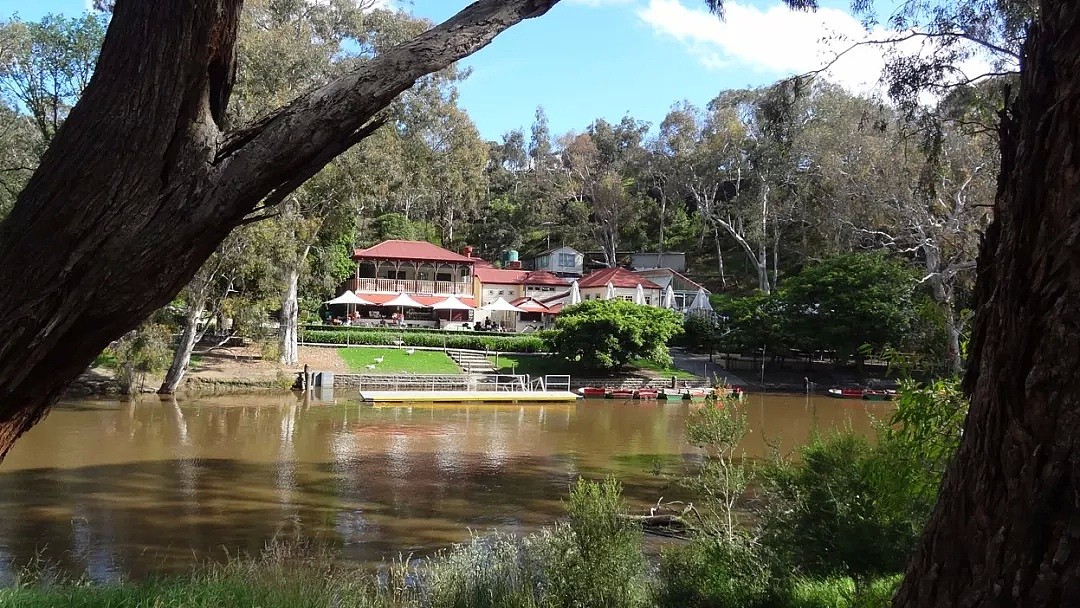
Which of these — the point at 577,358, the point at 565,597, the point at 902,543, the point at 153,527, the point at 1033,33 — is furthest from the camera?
the point at 577,358

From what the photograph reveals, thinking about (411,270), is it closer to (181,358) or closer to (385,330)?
(385,330)

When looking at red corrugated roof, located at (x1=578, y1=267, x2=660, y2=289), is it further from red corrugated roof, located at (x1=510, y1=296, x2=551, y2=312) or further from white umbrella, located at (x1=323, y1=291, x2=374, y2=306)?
Result: white umbrella, located at (x1=323, y1=291, x2=374, y2=306)

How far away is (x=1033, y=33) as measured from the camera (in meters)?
2.18

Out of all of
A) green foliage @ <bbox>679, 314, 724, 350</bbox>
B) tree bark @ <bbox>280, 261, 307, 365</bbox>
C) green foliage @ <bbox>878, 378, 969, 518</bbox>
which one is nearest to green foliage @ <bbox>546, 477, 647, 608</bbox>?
green foliage @ <bbox>878, 378, 969, 518</bbox>

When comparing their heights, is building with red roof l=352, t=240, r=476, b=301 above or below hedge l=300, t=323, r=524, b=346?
above

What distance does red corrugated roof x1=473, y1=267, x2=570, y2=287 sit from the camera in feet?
148

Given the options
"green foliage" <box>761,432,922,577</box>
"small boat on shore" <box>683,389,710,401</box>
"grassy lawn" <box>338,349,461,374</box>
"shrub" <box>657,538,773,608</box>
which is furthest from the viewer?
"grassy lawn" <box>338,349,461,374</box>

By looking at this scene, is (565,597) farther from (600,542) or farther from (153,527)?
(153,527)

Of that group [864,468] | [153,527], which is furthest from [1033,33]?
[153,527]

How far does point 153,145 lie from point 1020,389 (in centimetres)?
258

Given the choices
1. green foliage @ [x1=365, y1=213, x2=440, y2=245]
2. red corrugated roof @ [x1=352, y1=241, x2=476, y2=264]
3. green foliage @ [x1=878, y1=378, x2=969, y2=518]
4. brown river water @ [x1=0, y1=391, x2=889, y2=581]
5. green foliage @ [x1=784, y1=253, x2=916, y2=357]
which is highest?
green foliage @ [x1=365, y1=213, x2=440, y2=245]

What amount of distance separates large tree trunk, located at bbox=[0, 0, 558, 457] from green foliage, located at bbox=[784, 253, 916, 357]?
30.8 metres

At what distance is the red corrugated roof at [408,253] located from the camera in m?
39.9

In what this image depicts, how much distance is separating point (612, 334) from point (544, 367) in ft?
12.4
